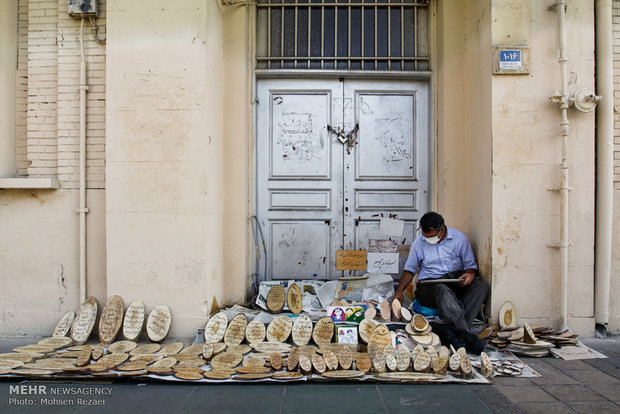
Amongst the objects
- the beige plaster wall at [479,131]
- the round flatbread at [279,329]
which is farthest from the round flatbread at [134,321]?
the beige plaster wall at [479,131]

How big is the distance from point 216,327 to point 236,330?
0.21m

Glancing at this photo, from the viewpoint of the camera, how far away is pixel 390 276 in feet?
16.9

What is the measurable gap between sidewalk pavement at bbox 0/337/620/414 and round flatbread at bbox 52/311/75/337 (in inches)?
37.1

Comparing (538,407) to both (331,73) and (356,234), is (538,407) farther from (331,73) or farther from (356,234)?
(331,73)

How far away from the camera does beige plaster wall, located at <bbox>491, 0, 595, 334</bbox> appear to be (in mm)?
4383

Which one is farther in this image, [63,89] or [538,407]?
[63,89]

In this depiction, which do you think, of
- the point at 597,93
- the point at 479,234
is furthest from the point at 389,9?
the point at 479,234

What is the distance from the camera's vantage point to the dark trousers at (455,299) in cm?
400

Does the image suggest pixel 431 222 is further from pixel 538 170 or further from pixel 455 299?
pixel 538 170

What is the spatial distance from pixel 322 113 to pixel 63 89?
9.48ft

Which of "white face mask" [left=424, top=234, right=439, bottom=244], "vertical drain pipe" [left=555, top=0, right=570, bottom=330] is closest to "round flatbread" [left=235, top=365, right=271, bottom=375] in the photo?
"white face mask" [left=424, top=234, right=439, bottom=244]

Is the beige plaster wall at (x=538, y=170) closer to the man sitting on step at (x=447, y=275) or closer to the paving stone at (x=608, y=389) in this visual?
the man sitting on step at (x=447, y=275)

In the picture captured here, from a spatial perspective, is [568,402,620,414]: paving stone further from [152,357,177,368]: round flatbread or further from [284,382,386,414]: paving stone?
[152,357,177,368]: round flatbread

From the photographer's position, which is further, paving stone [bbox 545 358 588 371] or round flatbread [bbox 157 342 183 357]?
round flatbread [bbox 157 342 183 357]
